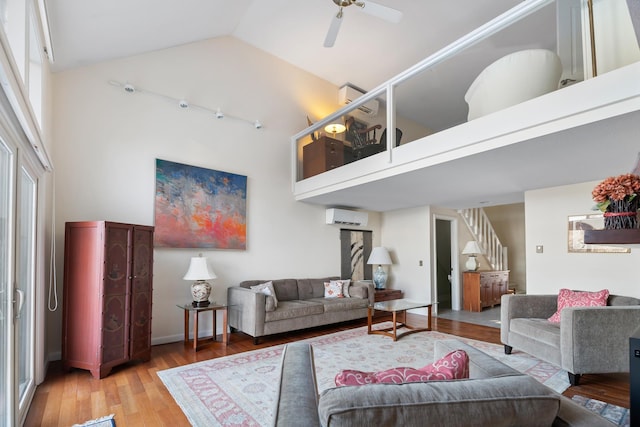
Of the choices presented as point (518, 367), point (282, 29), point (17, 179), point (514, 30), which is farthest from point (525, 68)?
point (17, 179)

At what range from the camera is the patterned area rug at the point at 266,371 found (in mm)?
2467

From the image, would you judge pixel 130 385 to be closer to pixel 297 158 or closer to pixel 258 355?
pixel 258 355

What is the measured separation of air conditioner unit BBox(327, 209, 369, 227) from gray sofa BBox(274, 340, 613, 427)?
16.3ft

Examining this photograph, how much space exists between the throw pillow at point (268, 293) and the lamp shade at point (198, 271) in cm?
71

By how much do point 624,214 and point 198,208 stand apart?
4366mm

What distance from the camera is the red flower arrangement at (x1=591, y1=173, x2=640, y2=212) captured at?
1.46 metres

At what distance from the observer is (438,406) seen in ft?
3.02

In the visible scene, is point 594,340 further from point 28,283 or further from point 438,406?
point 28,283

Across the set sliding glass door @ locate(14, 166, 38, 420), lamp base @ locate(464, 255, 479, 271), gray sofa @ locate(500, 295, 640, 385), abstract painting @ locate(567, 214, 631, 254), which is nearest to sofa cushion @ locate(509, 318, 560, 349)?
gray sofa @ locate(500, 295, 640, 385)

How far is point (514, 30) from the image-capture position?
3.05 m

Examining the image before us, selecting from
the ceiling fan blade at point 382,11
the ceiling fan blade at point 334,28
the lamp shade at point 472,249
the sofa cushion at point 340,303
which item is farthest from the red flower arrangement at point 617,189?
the lamp shade at point 472,249

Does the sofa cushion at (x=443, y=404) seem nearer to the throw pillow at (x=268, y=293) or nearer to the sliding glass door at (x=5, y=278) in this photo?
the sliding glass door at (x=5, y=278)

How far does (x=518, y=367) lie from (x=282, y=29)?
5337 mm

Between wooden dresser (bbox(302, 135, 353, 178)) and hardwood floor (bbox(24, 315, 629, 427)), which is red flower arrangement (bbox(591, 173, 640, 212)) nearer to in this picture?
hardwood floor (bbox(24, 315, 629, 427))
